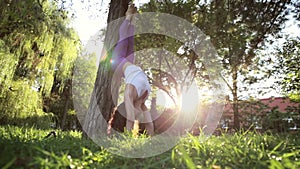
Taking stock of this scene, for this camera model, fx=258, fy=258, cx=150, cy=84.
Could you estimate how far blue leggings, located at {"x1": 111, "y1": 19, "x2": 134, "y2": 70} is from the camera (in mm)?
3807

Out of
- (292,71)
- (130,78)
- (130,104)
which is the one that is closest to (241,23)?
(292,71)

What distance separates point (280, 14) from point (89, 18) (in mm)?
5266

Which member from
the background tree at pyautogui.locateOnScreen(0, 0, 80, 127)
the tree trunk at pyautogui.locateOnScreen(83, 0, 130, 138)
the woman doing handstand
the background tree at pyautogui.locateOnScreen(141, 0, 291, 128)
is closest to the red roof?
the background tree at pyautogui.locateOnScreen(141, 0, 291, 128)

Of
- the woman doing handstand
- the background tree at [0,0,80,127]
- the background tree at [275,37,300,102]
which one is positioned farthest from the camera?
the background tree at [0,0,80,127]

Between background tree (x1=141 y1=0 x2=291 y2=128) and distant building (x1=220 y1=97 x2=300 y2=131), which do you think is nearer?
background tree (x1=141 y1=0 x2=291 y2=128)

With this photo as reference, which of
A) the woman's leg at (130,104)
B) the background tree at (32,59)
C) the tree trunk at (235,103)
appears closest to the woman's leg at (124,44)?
the woman's leg at (130,104)

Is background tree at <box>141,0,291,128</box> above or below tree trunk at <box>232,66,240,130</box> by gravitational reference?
above

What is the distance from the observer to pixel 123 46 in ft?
12.6

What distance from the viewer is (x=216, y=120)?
15.8 meters

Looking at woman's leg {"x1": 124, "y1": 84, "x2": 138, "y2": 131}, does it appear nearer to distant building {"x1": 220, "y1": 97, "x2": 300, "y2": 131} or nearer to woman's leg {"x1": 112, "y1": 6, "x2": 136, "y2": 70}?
woman's leg {"x1": 112, "y1": 6, "x2": 136, "y2": 70}

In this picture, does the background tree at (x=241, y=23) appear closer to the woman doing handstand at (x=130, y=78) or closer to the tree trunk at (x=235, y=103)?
the tree trunk at (x=235, y=103)

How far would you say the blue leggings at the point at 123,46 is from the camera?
381cm

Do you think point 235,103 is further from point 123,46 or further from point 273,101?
point 123,46

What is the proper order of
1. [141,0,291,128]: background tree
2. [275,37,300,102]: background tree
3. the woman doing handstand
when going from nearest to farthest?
1. the woman doing handstand
2. [275,37,300,102]: background tree
3. [141,0,291,128]: background tree
